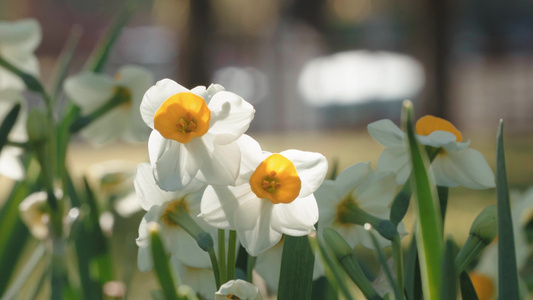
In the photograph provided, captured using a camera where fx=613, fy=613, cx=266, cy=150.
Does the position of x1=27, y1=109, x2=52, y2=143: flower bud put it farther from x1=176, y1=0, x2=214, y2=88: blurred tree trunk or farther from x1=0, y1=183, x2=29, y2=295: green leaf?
x1=176, y1=0, x2=214, y2=88: blurred tree trunk

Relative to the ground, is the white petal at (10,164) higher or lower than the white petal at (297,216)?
lower

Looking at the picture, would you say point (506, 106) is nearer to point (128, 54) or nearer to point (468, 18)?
point (468, 18)

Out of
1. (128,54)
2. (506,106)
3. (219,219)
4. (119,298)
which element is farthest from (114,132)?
(128,54)

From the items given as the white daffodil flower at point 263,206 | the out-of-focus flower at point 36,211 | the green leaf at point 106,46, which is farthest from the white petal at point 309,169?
the green leaf at point 106,46

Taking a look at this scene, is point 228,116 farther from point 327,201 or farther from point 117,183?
point 117,183

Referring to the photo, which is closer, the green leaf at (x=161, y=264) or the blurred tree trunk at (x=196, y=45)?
the green leaf at (x=161, y=264)

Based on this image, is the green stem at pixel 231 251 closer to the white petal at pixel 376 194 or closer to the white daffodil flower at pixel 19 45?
the white petal at pixel 376 194

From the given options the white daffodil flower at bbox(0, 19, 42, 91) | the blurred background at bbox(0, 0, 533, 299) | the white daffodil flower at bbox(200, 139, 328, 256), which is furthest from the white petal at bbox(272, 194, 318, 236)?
the blurred background at bbox(0, 0, 533, 299)
